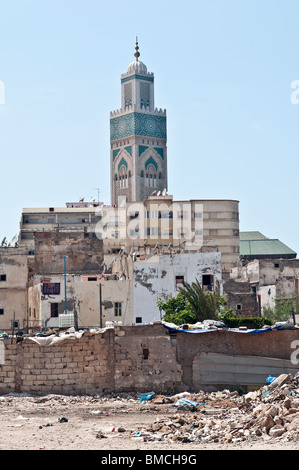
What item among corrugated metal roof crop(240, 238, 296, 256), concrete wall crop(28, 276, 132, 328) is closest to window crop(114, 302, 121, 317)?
concrete wall crop(28, 276, 132, 328)

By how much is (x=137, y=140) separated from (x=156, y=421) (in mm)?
89260

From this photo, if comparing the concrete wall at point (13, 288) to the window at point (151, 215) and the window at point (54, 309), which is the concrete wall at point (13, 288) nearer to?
the window at point (54, 309)

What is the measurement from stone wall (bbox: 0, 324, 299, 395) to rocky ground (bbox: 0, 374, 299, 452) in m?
0.46

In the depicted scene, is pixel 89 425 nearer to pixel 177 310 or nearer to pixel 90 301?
pixel 177 310

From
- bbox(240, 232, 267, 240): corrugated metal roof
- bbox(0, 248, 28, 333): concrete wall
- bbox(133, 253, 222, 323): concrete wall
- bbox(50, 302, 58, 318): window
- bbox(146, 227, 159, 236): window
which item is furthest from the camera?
bbox(240, 232, 267, 240): corrugated metal roof

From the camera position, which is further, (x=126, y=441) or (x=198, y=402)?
(x=198, y=402)

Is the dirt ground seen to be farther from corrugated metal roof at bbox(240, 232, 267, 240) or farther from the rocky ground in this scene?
corrugated metal roof at bbox(240, 232, 267, 240)

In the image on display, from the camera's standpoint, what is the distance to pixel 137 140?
350ft

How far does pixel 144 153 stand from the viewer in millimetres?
107125

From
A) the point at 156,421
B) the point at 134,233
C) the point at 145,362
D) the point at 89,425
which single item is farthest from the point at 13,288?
the point at 134,233

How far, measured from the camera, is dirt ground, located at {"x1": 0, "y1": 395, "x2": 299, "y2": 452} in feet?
51.3

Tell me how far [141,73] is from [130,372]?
88.9m
